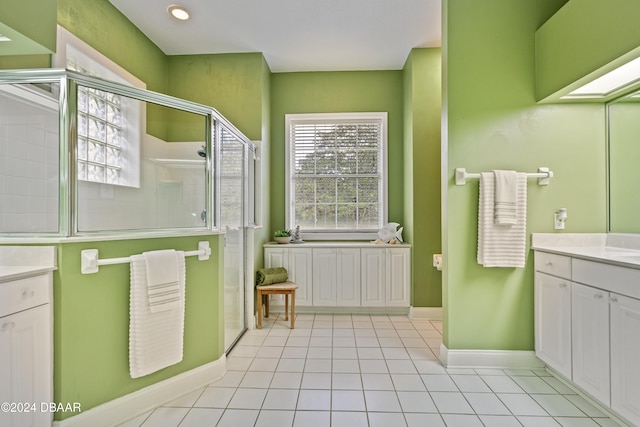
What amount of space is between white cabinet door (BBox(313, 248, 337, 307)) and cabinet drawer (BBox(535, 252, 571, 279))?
77.5 inches

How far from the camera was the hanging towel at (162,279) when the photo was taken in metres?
1.85

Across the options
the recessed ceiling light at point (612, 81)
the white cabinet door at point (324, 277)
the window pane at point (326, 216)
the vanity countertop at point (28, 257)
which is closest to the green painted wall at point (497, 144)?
the recessed ceiling light at point (612, 81)

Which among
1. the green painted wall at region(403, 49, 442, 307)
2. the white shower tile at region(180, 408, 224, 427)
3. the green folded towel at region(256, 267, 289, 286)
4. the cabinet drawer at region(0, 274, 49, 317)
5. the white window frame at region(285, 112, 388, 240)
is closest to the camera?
the cabinet drawer at region(0, 274, 49, 317)

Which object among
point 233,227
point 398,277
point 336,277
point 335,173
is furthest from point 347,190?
point 233,227

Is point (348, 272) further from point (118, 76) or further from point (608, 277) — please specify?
A: point (118, 76)

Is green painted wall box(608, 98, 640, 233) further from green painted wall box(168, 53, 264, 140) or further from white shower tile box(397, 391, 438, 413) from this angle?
green painted wall box(168, 53, 264, 140)

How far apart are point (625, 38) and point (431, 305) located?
2724mm

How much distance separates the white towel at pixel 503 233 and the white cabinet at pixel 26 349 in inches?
105

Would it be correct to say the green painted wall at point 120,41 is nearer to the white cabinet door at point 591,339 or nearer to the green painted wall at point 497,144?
the green painted wall at point 497,144

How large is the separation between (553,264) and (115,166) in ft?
10.6

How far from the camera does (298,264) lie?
3.68 m

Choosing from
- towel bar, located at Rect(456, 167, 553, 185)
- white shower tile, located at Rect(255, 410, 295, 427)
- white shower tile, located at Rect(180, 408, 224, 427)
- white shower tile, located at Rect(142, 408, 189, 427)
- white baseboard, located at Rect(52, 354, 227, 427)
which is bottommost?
white shower tile, located at Rect(142, 408, 189, 427)

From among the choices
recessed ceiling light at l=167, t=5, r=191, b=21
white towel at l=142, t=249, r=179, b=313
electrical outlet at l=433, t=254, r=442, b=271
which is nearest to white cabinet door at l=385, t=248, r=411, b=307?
electrical outlet at l=433, t=254, r=442, b=271

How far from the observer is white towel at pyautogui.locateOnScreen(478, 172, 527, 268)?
229 cm
